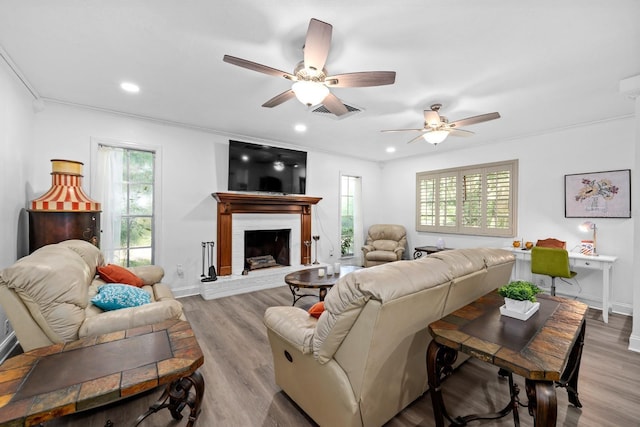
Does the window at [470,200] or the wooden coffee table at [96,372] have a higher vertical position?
the window at [470,200]

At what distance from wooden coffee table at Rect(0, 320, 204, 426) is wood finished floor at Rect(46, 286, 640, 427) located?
15.6 inches

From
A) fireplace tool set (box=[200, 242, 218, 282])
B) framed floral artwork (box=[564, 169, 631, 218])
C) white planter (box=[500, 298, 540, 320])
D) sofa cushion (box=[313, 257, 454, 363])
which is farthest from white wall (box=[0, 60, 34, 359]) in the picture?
framed floral artwork (box=[564, 169, 631, 218])

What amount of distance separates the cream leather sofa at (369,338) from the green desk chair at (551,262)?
251 cm

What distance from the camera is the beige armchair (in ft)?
19.0

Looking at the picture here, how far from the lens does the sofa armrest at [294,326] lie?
1595 millimetres

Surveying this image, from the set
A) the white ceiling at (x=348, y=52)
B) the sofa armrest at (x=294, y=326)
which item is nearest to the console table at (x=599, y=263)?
the white ceiling at (x=348, y=52)

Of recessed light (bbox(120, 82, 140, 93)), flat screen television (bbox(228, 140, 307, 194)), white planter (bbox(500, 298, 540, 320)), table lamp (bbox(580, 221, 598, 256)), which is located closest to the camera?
white planter (bbox(500, 298, 540, 320))

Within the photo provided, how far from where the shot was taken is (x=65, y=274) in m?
1.77

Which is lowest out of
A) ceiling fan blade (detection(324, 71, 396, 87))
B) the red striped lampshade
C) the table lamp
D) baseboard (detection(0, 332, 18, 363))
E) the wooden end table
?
baseboard (detection(0, 332, 18, 363))

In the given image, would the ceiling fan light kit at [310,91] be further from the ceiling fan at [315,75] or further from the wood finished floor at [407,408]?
the wood finished floor at [407,408]

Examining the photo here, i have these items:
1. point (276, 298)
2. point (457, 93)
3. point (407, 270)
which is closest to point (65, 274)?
point (407, 270)

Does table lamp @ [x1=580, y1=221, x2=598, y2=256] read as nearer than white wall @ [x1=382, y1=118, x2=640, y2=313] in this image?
No

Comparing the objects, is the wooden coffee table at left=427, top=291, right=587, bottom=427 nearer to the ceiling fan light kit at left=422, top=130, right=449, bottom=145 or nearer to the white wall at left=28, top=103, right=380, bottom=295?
the ceiling fan light kit at left=422, top=130, right=449, bottom=145

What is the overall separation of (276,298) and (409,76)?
11.4ft
